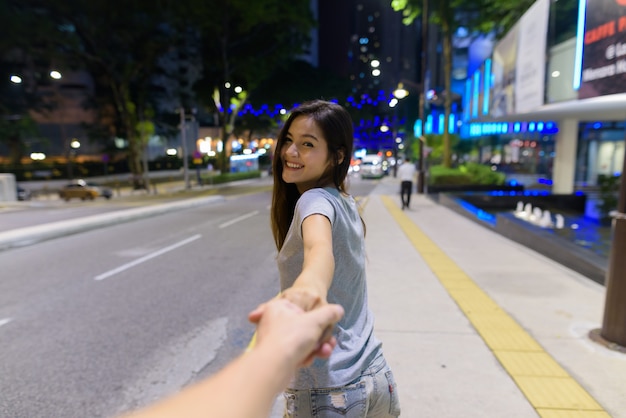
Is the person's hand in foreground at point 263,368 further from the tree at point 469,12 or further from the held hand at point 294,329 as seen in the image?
the tree at point 469,12

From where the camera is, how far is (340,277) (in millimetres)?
1315

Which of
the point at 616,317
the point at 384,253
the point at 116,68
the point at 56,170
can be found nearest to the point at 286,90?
the point at 116,68

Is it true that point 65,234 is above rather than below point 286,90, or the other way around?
below

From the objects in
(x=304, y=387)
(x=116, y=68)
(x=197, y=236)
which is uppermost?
(x=116, y=68)

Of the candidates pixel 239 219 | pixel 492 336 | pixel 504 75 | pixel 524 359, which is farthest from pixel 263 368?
pixel 504 75

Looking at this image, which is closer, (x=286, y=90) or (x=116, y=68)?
(x=116, y=68)

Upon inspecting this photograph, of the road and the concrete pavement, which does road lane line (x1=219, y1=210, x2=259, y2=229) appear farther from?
the concrete pavement

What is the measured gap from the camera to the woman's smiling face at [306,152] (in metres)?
1.38

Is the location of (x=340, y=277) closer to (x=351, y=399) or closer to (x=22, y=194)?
(x=351, y=399)

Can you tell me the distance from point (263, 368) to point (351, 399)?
2.30 ft

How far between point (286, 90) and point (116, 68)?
17.6m

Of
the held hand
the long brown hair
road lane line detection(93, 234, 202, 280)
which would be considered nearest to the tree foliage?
road lane line detection(93, 234, 202, 280)

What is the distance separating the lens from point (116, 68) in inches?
1111

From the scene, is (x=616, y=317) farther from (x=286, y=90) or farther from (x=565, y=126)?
(x=286, y=90)
